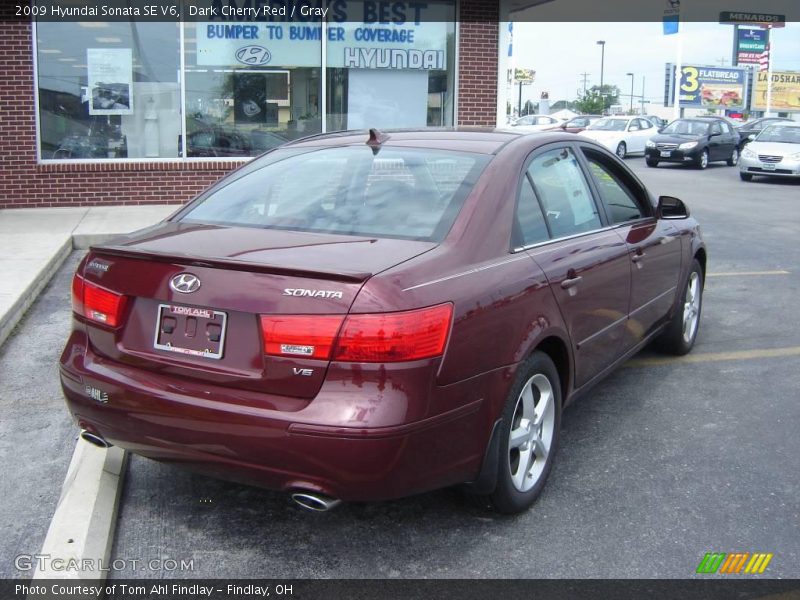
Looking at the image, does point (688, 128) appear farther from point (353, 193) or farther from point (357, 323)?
point (357, 323)

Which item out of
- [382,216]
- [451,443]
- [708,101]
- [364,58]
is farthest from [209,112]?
[708,101]

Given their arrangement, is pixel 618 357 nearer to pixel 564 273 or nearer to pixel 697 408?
pixel 697 408

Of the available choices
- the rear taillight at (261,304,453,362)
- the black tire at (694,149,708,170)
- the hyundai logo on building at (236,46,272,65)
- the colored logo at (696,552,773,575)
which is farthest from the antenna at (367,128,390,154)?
the black tire at (694,149,708,170)

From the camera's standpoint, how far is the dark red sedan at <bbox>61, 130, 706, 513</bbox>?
310 cm

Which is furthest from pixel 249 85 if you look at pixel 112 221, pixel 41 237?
pixel 41 237

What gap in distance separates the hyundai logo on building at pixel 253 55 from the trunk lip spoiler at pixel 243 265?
1003 centimetres

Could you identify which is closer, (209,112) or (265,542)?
(265,542)

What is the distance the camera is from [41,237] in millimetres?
Result: 9922

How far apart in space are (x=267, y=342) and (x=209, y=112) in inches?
413

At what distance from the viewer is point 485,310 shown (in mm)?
3422

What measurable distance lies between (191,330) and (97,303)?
1.72ft

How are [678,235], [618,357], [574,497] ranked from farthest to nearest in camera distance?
[678,235], [618,357], [574,497]
